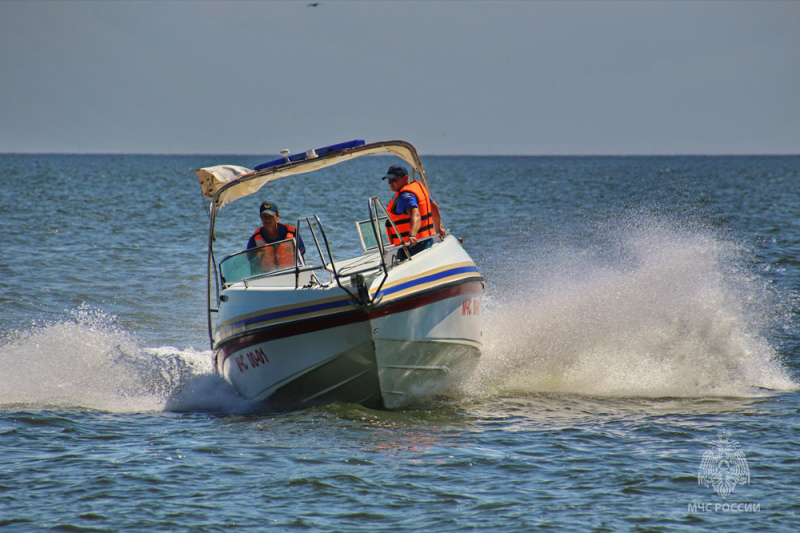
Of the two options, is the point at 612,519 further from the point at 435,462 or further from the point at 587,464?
the point at 435,462

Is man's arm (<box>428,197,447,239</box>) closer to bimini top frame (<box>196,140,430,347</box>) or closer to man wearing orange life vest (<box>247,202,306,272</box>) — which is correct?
bimini top frame (<box>196,140,430,347</box>)

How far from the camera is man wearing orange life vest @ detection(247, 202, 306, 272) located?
29.0 ft

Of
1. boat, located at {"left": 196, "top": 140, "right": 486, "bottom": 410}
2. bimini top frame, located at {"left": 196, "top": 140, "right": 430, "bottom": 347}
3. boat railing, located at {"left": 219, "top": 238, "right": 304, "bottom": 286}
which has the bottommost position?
boat, located at {"left": 196, "top": 140, "right": 486, "bottom": 410}

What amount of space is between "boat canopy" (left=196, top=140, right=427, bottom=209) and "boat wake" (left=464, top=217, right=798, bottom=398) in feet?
9.51

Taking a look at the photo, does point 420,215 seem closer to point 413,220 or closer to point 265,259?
point 413,220

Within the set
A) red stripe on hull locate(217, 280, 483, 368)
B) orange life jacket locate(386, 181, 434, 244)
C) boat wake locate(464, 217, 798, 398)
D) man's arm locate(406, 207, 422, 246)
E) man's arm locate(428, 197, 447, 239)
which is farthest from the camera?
man's arm locate(428, 197, 447, 239)

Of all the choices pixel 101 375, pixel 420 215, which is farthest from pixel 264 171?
pixel 101 375

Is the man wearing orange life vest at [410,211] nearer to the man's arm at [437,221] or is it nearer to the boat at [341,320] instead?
the boat at [341,320]

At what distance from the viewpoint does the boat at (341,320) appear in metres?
7.55

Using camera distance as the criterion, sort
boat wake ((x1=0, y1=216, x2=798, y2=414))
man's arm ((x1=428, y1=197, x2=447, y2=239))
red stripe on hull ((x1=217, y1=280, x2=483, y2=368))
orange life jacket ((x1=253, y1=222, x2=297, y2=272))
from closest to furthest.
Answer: red stripe on hull ((x1=217, y1=280, x2=483, y2=368))
orange life jacket ((x1=253, y1=222, x2=297, y2=272))
boat wake ((x1=0, y1=216, x2=798, y2=414))
man's arm ((x1=428, y1=197, x2=447, y2=239))

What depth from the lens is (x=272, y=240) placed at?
30.8ft

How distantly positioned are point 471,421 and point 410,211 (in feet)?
7.57

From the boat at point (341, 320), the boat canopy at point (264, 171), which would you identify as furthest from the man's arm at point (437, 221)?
the boat canopy at point (264, 171)

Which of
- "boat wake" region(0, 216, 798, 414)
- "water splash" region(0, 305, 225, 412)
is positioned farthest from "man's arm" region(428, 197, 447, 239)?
"water splash" region(0, 305, 225, 412)
